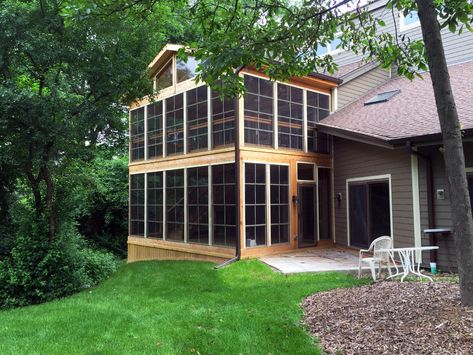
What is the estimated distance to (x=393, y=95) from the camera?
1151 cm

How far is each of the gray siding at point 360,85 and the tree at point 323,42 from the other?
621 centimetres

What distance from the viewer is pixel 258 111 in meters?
10.4

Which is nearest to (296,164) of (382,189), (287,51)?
(382,189)

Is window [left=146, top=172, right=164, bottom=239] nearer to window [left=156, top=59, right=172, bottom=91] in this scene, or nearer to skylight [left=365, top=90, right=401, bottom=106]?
window [left=156, top=59, right=172, bottom=91]

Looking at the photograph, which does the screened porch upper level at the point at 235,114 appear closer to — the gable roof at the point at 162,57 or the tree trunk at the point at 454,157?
the gable roof at the point at 162,57

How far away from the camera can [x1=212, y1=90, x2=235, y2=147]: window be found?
1028 centimetres

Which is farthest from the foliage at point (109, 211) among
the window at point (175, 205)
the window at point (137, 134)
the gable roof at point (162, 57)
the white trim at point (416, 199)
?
the white trim at point (416, 199)

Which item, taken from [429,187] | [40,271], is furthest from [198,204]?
[429,187]

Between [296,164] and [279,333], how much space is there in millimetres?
7029

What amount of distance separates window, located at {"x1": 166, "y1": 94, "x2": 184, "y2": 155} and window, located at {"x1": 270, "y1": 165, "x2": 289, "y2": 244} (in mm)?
3198

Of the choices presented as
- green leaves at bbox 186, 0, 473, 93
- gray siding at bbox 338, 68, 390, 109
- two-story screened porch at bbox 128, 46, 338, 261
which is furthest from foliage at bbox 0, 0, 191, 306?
gray siding at bbox 338, 68, 390, 109

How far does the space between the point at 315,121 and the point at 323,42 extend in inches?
235

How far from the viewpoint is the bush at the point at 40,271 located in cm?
806

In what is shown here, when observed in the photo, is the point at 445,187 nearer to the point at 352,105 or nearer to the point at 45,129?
the point at 352,105
